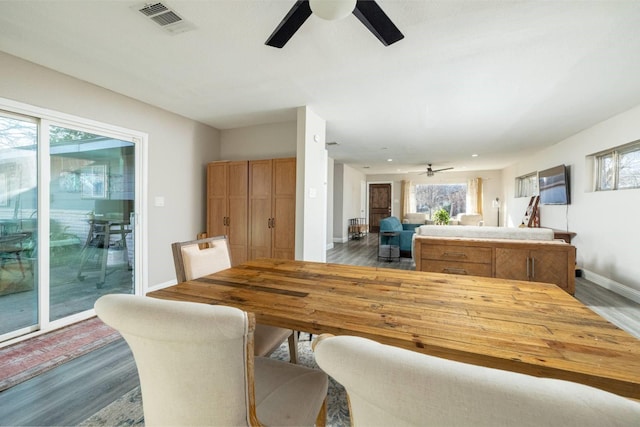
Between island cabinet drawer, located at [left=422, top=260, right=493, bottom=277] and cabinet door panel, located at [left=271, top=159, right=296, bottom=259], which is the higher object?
cabinet door panel, located at [left=271, top=159, right=296, bottom=259]

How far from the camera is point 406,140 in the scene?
513 cm

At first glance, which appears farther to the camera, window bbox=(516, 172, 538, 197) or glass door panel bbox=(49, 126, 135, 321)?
window bbox=(516, 172, 538, 197)

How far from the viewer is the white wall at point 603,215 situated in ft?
10.9

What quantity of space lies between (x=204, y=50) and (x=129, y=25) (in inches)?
19.5

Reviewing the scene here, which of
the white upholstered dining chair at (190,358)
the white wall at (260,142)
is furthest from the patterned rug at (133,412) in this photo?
the white wall at (260,142)

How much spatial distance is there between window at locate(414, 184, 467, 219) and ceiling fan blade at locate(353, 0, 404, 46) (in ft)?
29.4

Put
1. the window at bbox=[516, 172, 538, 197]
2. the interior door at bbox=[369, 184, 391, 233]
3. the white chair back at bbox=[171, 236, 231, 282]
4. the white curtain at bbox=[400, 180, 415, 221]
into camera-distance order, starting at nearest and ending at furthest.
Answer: the white chair back at bbox=[171, 236, 231, 282]
the window at bbox=[516, 172, 538, 197]
the white curtain at bbox=[400, 180, 415, 221]
the interior door at bbox=[369, 184, 391, 233]

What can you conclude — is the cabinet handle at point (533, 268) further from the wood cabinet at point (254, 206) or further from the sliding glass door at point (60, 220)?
the sliding glass door at point (60, 220)

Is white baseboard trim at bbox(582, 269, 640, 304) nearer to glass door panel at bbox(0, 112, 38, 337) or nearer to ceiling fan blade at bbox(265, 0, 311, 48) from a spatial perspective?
ceiling fan blade at bbox(265, 0, 311, 48)

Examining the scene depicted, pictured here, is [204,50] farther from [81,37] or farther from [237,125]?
[237,125]

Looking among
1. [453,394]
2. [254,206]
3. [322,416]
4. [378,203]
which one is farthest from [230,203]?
[378,203]

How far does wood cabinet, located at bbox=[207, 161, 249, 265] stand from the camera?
12.9ft

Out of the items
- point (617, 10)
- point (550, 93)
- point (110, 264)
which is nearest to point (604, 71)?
point (550, 93)

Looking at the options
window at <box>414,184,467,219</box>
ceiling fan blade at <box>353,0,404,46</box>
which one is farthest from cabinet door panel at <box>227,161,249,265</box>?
window at <box>414,184,467,219</box>
